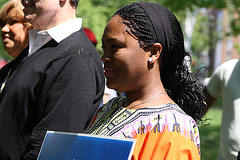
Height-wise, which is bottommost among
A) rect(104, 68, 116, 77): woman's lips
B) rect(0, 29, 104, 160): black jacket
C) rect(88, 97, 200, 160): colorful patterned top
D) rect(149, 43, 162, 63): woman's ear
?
rect(0, 29, 104, 160): black jacket

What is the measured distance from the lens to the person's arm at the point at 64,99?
2039mm

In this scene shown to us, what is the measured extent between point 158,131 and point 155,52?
1.23 feet

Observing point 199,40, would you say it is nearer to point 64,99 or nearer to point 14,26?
point 14,26

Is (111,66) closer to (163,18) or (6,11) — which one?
(163,18)

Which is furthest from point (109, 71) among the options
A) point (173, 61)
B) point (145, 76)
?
point (173, 61)

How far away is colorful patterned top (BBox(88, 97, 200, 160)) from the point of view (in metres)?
1.41

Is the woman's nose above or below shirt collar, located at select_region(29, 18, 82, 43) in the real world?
below

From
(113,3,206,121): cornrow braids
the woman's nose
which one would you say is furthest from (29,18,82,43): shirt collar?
the woman's nose

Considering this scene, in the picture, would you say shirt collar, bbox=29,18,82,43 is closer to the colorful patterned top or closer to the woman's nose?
the colorful patterned top

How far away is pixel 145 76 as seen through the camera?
165 cm

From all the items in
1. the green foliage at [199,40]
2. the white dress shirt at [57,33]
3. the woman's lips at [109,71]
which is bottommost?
the green foliage at [199,40]

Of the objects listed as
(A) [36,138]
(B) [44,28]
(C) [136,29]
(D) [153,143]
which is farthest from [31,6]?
(D) [153,143]

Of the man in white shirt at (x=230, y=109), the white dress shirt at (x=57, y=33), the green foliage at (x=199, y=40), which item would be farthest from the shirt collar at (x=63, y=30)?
the green foliage at (x=199, y=40)

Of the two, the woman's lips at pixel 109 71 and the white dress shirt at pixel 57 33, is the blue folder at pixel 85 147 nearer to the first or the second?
the woman's lips at pixel 109 71
